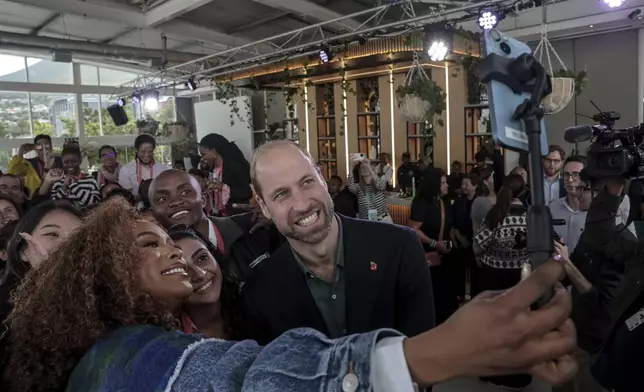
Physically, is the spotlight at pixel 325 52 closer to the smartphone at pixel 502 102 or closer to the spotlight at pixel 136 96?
the spotlight at pixel 136 96

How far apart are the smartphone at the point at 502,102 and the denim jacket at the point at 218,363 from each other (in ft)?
0.86

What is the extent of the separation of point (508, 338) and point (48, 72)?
12.6 meters

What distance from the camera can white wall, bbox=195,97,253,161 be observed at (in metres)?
10.6

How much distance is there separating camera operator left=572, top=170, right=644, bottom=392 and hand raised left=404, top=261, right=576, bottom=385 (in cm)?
97

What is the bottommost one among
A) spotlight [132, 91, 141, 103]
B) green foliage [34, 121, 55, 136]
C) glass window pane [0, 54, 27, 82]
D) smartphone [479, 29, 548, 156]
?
smartphone [479, 29, 548, 156]

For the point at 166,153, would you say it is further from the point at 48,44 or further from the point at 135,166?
the point at 135,166

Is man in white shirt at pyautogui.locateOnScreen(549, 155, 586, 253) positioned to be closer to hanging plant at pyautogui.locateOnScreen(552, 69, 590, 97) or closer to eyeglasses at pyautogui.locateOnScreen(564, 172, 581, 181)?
eyeglasses at pyautogui.locateOnScreen(564, 172, 581, 181)

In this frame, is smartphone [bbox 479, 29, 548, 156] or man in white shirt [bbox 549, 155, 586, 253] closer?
smartphone [bbox 479, 29, 548, 156]

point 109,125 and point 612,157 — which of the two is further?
point 109,125

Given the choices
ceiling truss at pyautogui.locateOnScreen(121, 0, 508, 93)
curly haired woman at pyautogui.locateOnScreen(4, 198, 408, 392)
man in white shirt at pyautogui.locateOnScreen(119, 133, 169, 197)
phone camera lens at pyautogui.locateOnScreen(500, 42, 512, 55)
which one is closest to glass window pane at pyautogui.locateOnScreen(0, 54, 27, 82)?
ceiling truss at pyautogui.locateOnScreen(121, 0, 508, 93)

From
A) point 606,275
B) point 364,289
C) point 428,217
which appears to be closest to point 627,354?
point 606,275

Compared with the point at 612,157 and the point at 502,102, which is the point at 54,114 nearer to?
the point at 612,157

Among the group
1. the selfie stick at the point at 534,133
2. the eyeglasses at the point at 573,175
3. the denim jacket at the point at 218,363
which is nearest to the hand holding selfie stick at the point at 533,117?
the selfie stick at the point at 534,133

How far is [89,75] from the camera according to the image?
11.7 metres
